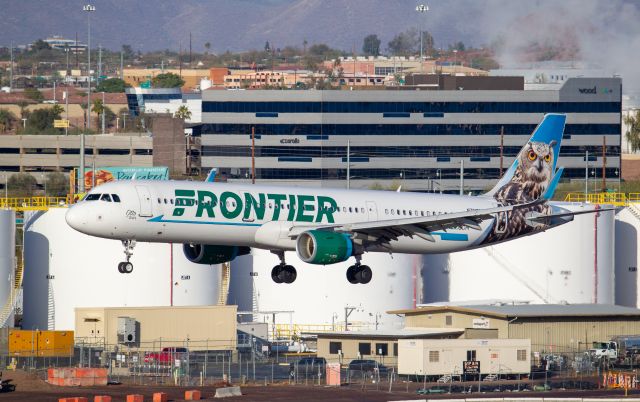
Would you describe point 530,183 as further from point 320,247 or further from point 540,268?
point 540,268

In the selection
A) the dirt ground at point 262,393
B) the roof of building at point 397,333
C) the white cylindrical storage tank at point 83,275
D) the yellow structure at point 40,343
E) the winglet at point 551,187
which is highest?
the winglet at point 551,187

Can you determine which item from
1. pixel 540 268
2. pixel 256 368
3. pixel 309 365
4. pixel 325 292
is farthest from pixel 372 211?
pixel 540 268

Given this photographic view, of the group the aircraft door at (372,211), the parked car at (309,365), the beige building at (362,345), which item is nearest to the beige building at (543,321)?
the beige building at (362,345)

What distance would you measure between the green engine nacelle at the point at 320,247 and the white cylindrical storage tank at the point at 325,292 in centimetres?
3671

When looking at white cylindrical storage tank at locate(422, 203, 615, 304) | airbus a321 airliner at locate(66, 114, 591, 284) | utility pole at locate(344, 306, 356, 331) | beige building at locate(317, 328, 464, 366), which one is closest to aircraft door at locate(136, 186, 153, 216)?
airbus a321 airliner at locate(66, 114, 591, 284)

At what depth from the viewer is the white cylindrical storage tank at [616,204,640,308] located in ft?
425

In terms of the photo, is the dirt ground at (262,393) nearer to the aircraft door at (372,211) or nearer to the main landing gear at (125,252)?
the aircraft door at (372,211)

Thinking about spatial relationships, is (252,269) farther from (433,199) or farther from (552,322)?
(433,199)

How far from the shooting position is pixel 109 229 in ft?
254

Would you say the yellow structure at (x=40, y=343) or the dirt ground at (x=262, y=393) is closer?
the dirt ground at (x=262, y=393)

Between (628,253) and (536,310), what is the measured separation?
57.8 ft

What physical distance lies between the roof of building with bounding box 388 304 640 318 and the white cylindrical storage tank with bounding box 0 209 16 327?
1199 inches

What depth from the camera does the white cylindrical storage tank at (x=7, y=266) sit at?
115438 mm

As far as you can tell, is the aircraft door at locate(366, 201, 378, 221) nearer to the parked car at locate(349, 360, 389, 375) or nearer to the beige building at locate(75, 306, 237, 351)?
the parked car at locate(349, 360, 389, 375)
